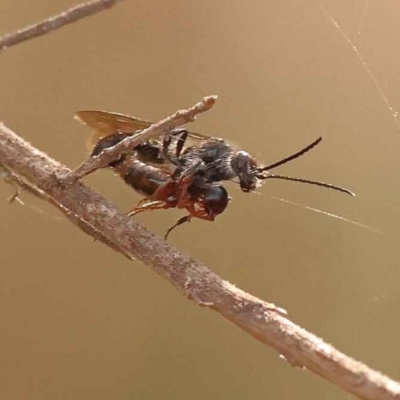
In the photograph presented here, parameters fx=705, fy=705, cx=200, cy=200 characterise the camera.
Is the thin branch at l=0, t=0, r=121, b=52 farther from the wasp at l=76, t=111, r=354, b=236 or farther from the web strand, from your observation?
the web strand

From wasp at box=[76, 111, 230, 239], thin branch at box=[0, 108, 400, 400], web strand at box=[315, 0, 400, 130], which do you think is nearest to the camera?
thin branch at box=[0, 108, 400, 400]

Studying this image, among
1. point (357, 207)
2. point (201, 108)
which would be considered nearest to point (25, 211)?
point (357, 207)

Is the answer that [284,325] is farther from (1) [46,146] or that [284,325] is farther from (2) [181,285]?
(1) [46,146]

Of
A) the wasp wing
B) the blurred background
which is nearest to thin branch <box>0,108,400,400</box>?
the wasp wing

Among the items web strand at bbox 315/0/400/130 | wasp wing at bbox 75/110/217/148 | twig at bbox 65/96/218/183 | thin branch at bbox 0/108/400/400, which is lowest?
thin branch at bbox 0/108/400/400

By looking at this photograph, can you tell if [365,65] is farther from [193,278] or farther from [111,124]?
[193,278]

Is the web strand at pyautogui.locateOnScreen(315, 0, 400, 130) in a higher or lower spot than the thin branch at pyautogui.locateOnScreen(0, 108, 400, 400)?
higher

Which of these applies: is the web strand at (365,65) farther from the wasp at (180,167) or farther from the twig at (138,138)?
the twig at (138,138)

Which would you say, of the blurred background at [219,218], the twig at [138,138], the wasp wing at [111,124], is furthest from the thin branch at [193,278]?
the blurred background at [219,218]
